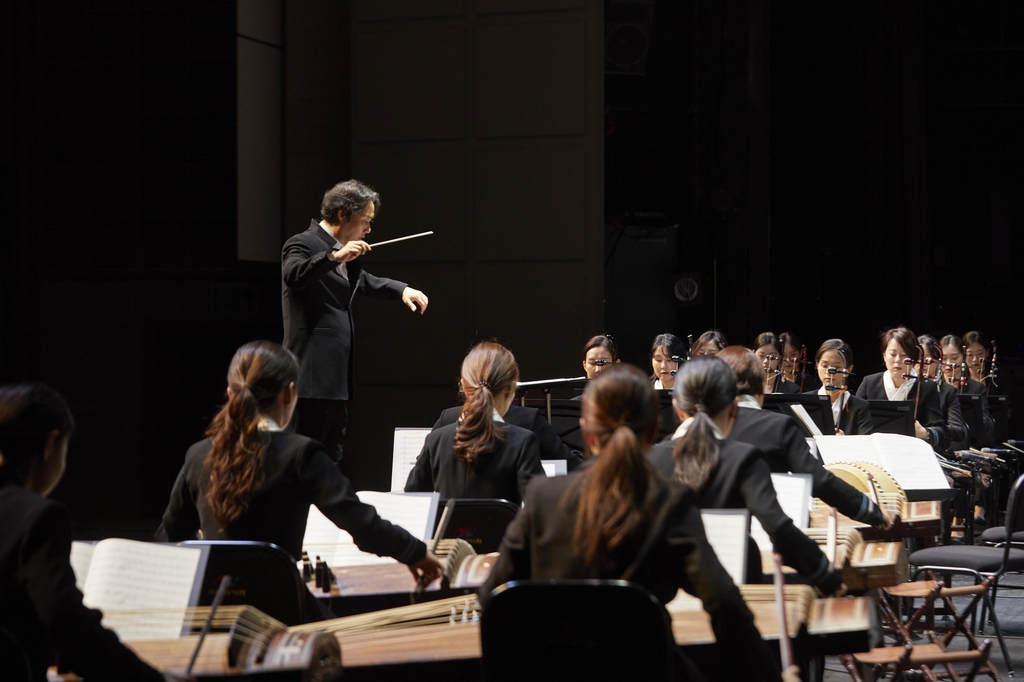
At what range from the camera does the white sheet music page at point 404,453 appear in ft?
13.7

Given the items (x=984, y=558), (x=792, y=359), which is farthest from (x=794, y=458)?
(x=792, y=359)

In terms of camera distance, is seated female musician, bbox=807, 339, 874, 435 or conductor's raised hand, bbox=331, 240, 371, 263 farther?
seated female musician, bbox=807, 339, 874, 435

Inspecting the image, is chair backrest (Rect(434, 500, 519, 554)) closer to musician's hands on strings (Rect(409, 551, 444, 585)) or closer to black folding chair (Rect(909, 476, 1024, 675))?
musician's hands on strings (Rect(409, 551, 444, 585))

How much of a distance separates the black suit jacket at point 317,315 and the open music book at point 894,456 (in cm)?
183

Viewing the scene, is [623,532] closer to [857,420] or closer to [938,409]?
[857,420]

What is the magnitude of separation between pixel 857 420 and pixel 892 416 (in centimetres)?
17

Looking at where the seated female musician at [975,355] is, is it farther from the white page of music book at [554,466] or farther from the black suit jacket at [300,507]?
the black suit jacket at [300,507]

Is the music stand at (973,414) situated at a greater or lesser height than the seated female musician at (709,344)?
lesser

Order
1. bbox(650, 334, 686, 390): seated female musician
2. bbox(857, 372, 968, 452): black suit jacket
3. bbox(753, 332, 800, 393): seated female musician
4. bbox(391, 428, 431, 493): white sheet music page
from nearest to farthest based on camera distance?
bbox(391, 428, 431, 493): white sheet music page → bbox(650, 334, 686, 390): seated female musician → bbox(857, 372, 968, 452): black suit jacket → bbox(753, 332, 800, 393): seated female musician

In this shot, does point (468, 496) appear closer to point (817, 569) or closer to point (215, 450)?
point (215, 450)

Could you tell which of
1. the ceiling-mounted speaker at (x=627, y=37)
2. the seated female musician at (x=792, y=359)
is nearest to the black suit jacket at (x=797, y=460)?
the seated female musician at (x=792, y=359)

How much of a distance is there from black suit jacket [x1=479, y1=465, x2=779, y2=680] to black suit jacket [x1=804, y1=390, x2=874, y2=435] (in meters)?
3.76

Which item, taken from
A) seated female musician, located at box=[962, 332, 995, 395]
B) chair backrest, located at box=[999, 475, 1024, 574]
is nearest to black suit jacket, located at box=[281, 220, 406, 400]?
chair backrest, located at box=[999, 475, 1024, 574]

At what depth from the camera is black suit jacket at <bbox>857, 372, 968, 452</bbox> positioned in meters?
6.53
